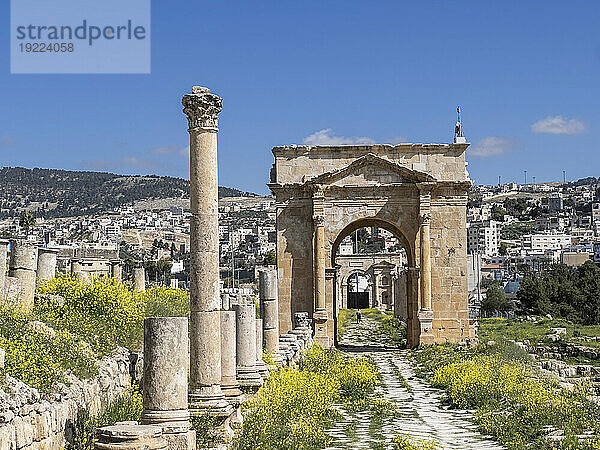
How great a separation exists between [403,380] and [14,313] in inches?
395

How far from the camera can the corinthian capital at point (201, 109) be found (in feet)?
40.0

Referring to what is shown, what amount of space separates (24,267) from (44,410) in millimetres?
7738

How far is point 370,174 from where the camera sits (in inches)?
1110

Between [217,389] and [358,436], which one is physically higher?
[217,389]

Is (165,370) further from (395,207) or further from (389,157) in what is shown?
(389,157)

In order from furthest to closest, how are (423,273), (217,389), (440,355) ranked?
(423,273) → (440,355) → (217,389)

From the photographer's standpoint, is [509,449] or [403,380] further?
[403,380]

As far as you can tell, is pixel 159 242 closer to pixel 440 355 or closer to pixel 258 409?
pixel 440 355

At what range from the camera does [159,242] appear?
142 meters

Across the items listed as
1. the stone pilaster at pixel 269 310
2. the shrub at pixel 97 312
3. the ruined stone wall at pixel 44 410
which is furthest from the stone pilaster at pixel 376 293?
the ruined stone wall at pixel 44 410

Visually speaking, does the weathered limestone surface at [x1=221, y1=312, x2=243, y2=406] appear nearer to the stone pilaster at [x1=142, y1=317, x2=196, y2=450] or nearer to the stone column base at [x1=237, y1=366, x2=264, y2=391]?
the stone column base at [x1=237, y1=366, x2=264, y2=391]

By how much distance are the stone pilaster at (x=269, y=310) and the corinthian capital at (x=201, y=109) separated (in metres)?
7.84

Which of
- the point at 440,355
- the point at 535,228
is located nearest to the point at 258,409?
the point at 440,355

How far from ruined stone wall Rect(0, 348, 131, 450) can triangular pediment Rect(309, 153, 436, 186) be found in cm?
1687
